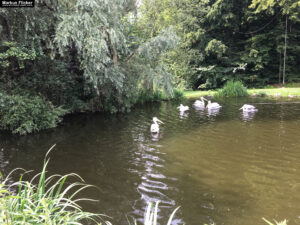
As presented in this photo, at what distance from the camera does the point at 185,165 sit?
533 cm

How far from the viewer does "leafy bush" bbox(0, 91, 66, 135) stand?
8.52 metres

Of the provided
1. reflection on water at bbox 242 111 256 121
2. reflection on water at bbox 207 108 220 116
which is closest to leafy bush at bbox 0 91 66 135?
reflection on water at bbox 207 108 220 116

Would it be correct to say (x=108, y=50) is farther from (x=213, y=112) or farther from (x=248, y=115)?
(x=248, y=115)

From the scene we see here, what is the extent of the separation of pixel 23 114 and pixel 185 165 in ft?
21.5

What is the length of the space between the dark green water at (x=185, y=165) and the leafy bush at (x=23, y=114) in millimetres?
465

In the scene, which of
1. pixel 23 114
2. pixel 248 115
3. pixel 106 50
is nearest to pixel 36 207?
pixel 23 114

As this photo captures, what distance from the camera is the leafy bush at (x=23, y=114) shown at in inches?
336

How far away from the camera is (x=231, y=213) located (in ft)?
11.4

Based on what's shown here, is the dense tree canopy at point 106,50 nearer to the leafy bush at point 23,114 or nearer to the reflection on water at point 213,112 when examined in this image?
the leafy bush at point 23,114

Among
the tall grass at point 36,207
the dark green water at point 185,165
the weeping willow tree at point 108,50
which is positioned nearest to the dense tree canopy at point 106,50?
the weeping willow tree at point 108,50

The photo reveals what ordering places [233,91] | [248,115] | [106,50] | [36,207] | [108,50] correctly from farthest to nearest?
[233,91]
[248,115]
[108,50]
[106,50]
[36,207]

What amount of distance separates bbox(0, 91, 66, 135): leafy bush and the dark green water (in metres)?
0.47

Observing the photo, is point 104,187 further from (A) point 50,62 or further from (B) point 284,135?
(A) point 50,62

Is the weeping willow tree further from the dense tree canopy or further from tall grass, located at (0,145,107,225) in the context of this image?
tall grass, located at (0,145,107,225)
